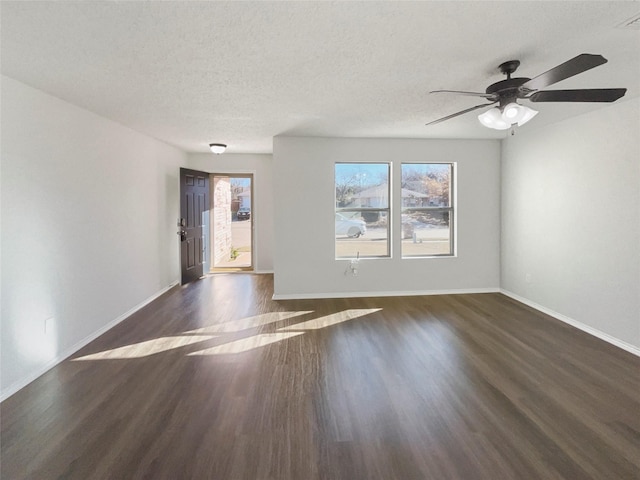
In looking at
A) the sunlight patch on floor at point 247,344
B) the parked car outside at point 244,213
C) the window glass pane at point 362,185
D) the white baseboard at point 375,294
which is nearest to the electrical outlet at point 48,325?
the sunlight patch on floor at point 247,344

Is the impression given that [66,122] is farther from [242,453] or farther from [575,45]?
[575,45]

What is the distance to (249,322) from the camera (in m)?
4.02

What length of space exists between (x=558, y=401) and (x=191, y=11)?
3.35m

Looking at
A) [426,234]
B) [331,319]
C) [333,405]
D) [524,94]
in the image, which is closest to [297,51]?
[524,94]

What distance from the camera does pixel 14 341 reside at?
8.30 feet

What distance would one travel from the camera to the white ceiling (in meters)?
1.72

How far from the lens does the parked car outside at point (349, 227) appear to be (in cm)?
516

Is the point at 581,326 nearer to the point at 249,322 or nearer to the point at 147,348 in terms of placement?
the point at 249,322

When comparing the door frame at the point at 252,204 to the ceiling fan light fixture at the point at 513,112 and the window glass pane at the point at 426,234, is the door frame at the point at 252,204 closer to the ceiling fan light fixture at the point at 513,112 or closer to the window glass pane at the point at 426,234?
the window glass pane at the point at 426,234

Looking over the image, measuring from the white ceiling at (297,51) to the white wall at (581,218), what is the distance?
412mm

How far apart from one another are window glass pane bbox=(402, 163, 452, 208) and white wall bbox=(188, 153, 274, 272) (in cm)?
283

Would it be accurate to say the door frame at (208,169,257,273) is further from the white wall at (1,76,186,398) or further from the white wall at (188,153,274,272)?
the white wall at (1,76,186,398)

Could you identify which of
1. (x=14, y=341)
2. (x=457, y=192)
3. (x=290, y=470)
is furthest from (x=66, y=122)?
(x=457, y=192)

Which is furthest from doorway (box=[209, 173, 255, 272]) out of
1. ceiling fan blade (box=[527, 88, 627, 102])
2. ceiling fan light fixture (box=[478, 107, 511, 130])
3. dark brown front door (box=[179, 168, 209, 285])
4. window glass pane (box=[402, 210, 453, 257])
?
ceiling fan blade (box=[527, 88, 627, 102])
